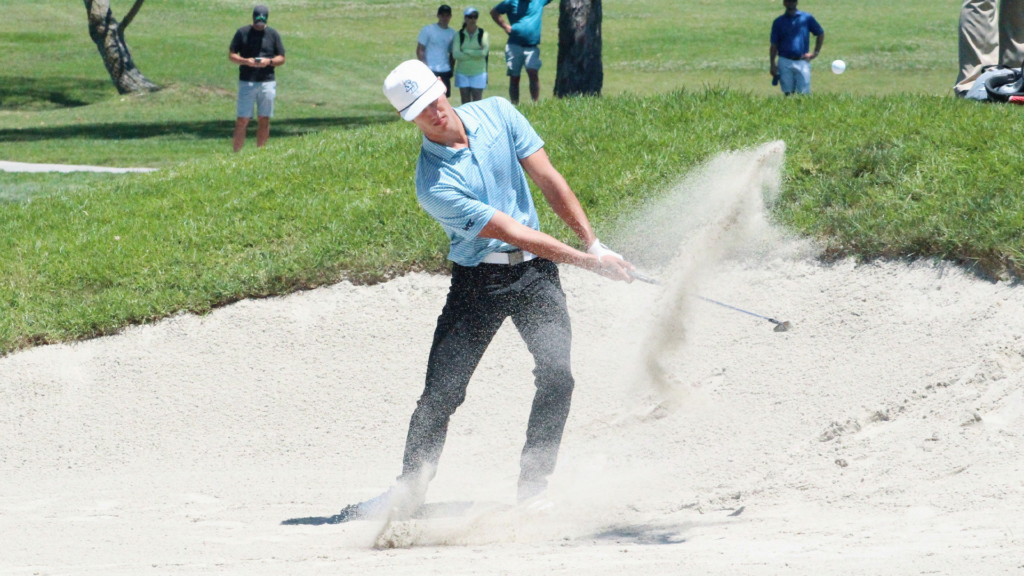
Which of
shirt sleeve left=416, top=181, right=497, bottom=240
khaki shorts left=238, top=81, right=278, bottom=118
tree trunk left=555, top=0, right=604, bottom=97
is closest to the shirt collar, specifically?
shirt sleeve left=416, top=181, right=497, bottom=240

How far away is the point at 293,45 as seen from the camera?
3341cm

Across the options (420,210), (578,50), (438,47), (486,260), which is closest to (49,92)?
(438,47)

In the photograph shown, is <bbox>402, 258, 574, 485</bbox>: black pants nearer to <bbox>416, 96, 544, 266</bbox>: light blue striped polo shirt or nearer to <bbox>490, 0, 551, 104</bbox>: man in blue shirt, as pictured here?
<bbox>416, 96, 544, 266</bbox>: light blue striped polo shirt

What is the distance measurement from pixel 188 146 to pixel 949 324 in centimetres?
1417

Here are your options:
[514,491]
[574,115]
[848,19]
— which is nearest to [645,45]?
[848,19]

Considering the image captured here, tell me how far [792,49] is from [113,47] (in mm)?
16897

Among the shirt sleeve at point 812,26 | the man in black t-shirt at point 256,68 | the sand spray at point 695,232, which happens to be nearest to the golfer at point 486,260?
the sand spray at point 695,232

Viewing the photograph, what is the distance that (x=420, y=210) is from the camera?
8305 millimetres

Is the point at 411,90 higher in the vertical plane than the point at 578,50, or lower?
higher

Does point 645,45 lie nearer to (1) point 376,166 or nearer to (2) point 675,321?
(1) point 376,166

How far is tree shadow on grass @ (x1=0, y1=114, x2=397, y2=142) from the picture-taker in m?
20.0

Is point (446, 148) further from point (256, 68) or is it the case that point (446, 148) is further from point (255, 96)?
point (255, 96)

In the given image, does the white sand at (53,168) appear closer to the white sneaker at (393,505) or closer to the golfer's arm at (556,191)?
the white sneaker at (393,505)

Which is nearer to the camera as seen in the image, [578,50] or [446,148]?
[446,148]
